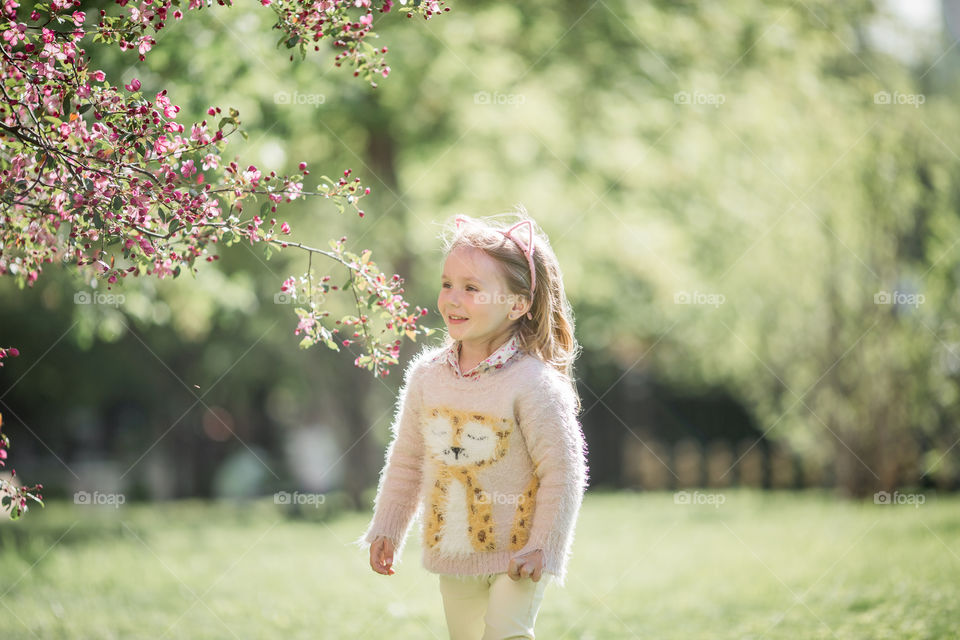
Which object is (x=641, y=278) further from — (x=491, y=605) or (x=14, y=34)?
(x=14, y=34)

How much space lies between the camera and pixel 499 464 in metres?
3.00

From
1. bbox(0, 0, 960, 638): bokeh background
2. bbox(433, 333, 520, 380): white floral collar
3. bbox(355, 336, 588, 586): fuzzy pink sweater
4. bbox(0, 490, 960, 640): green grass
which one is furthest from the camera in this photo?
bbox(0, 0, 960, 638): bokeh background

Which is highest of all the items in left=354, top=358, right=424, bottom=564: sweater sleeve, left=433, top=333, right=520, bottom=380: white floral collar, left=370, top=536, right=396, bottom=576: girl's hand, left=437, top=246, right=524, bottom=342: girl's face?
left=437, top=246, right=524, bottom=342: girl's face

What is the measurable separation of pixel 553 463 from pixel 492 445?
0.69 ft

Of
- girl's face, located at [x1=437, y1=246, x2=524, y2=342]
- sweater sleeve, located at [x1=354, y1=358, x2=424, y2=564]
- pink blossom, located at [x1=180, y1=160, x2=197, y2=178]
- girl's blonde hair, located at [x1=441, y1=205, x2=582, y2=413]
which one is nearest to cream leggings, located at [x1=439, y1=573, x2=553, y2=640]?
sweater sleeve, located at [x1=354, y1=358, x2=424, y2=564]

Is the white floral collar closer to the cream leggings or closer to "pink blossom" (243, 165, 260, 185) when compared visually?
the cream leggings

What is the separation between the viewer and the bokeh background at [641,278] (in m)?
6.02

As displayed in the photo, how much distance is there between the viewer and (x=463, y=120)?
35.0 feet

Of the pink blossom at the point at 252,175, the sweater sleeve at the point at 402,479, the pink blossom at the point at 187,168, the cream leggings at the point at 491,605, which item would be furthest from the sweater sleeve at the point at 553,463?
the pink blossom at the point at 187,168

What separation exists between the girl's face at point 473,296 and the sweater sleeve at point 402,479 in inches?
11.8

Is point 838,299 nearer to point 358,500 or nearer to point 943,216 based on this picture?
point 943,216

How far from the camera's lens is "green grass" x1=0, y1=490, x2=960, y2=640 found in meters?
5.30

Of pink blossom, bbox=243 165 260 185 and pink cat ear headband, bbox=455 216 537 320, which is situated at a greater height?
pink blossom, bbox=243 165 260 185

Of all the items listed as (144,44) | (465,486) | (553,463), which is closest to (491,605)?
(465,486)
